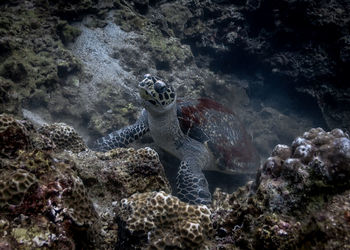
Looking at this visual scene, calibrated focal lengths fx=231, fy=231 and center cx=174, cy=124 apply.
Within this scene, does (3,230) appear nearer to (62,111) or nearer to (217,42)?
(62,111)

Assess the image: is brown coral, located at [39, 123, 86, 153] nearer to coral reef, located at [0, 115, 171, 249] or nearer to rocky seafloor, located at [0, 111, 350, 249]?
coral reef, located at [0, 115, 171, 249]

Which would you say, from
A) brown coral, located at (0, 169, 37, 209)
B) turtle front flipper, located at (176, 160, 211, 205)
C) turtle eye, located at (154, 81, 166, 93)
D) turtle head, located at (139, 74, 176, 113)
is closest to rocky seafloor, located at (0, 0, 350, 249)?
brown coral, located at (0, 169, 37, 209)

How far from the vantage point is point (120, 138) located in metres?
4.00

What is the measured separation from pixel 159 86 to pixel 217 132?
5.12ft

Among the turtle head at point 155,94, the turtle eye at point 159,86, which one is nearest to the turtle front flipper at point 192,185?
the turtle head at point 155,94

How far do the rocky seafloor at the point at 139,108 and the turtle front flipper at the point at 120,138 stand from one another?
1.65 feet

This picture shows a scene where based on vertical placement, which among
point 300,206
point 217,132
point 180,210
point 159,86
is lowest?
point 217,132

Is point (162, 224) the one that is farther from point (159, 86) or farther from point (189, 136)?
point (189, 136)

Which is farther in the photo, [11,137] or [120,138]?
[120,138]

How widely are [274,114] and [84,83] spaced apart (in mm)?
5955

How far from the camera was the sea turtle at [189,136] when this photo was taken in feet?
11.8

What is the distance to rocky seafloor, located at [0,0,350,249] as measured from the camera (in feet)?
4.64

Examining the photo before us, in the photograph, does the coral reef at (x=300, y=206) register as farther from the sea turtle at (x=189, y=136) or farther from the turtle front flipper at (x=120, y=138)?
the turtle front flipper at (x=120, y=138)

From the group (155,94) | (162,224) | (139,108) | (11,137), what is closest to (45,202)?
(11,137)
